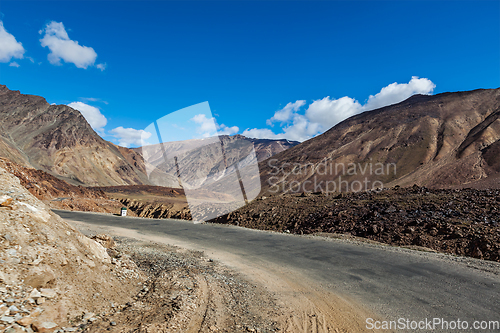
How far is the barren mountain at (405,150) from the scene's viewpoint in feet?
128

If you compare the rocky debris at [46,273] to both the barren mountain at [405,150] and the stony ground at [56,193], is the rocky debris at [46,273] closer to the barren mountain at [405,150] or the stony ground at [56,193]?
the stony ground at [56,193]

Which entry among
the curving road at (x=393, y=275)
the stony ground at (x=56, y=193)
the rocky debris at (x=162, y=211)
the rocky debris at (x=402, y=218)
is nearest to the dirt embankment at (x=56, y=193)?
the stony ground at (x=56, y=193)

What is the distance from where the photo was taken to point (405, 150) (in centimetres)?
5234

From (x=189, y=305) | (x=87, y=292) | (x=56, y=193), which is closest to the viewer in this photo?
(x=87, y=292)

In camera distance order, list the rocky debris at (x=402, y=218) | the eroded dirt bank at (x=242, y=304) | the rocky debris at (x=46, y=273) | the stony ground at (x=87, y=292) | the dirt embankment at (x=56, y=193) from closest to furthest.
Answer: the rocky debris at (x=46, y=273) → the stony ground at (x=87, y=292) → the eroded dirt bank at (x=242, y=304) → the rocky debris at (x=402, y=218) → the dirt embankment at (x=56, y=193)

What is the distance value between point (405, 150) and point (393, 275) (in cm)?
5368

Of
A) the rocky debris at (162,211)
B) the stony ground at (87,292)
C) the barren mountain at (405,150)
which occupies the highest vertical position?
the barren mountain at (405,150)

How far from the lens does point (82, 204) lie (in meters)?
28.8

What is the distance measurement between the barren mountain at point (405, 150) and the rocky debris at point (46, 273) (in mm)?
41913

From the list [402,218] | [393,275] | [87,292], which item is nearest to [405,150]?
[402,218]

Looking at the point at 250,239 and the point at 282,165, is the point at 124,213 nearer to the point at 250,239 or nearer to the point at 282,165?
the point at 250,239

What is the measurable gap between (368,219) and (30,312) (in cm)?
1530

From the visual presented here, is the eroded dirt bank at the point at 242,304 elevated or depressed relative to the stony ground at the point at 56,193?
depressed

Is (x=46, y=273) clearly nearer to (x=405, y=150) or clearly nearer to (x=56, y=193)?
(x=56, y=193)
